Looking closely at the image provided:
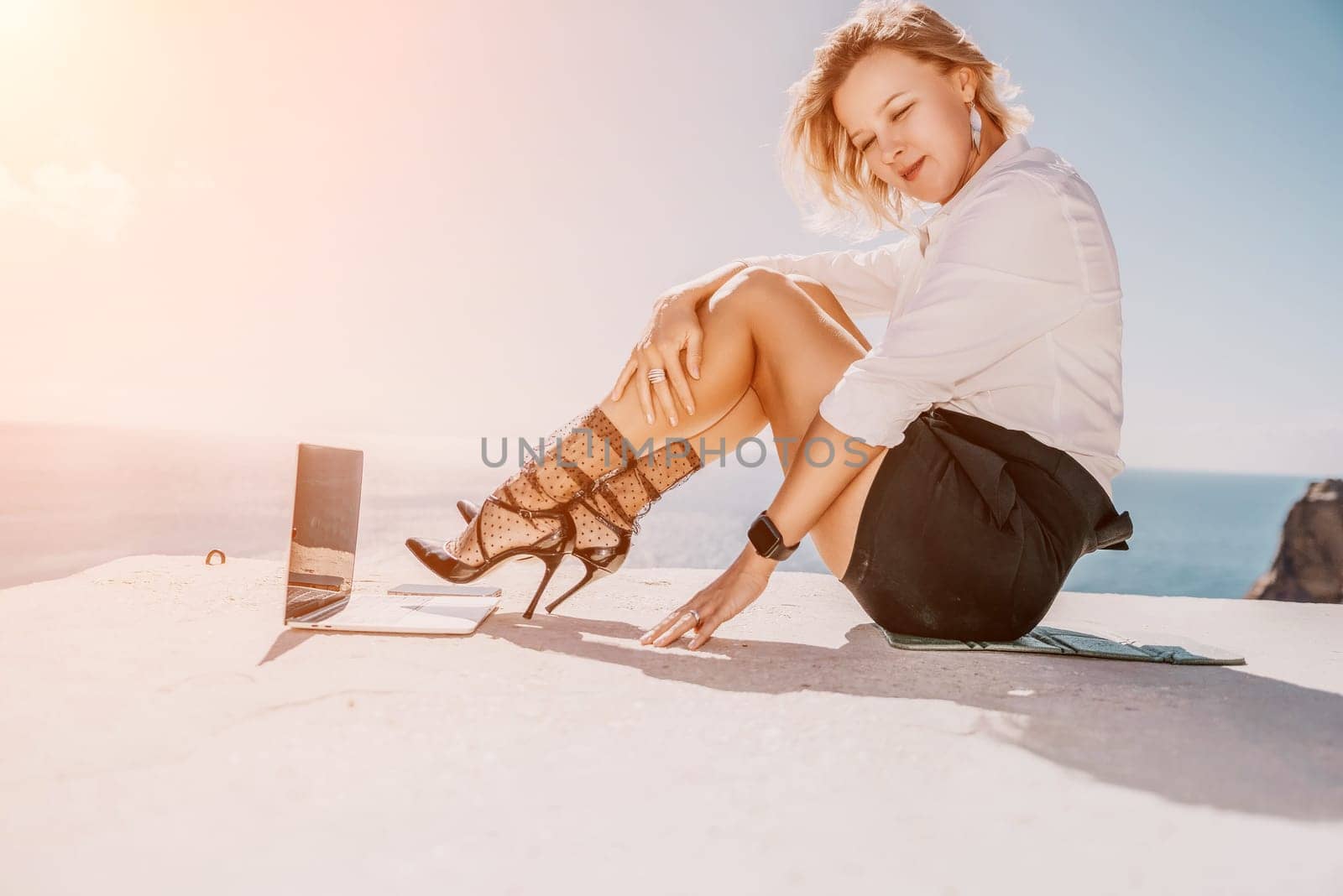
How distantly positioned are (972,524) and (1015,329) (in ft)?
1.00

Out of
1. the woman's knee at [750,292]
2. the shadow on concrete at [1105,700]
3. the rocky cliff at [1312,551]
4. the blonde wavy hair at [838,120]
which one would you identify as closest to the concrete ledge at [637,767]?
the shadow on concrete at [1105,700]

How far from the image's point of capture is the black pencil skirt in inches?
47.4

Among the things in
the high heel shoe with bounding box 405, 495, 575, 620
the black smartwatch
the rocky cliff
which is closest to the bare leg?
the black smartwatch

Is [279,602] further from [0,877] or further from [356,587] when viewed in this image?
[0,877]

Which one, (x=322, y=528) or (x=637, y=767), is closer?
(x=637, y=767)

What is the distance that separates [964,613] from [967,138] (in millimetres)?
867

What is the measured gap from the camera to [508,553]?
154 centimetres

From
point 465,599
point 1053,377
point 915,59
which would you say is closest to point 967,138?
point 915,59

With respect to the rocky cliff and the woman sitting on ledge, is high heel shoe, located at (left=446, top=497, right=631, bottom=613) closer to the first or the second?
the woman sitting on ledge

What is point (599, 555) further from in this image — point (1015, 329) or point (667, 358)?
point (1015, 329)

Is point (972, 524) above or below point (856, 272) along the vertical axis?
below

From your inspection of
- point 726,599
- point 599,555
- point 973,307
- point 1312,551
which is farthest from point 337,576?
point 1312,551

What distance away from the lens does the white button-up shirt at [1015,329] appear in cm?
114

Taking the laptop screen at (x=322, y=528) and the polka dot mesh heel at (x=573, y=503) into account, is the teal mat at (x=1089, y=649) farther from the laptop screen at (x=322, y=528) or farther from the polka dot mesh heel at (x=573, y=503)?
the laptop screen at (x=322, y=528)
